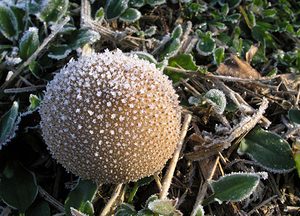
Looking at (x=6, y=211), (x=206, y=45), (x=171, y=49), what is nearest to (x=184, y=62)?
(x=171, y=49)

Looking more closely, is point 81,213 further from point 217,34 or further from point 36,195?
point 217,34

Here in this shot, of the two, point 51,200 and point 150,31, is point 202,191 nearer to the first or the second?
point 51,200

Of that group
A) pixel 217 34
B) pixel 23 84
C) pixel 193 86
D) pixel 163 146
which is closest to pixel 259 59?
pixel 217 34

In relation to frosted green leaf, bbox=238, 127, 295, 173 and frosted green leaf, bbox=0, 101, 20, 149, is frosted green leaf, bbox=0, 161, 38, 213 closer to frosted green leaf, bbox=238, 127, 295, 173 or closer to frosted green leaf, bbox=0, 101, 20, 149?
frosted green leaf, bbox=0, 101, 20, 149

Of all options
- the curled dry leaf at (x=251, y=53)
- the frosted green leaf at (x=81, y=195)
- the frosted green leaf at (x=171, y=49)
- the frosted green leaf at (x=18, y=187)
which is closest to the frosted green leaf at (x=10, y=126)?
the frosted green leaf at (x=18, y=187)

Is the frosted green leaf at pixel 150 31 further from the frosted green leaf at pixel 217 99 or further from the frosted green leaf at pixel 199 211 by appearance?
the frosted green leaf at pixel 199 211
